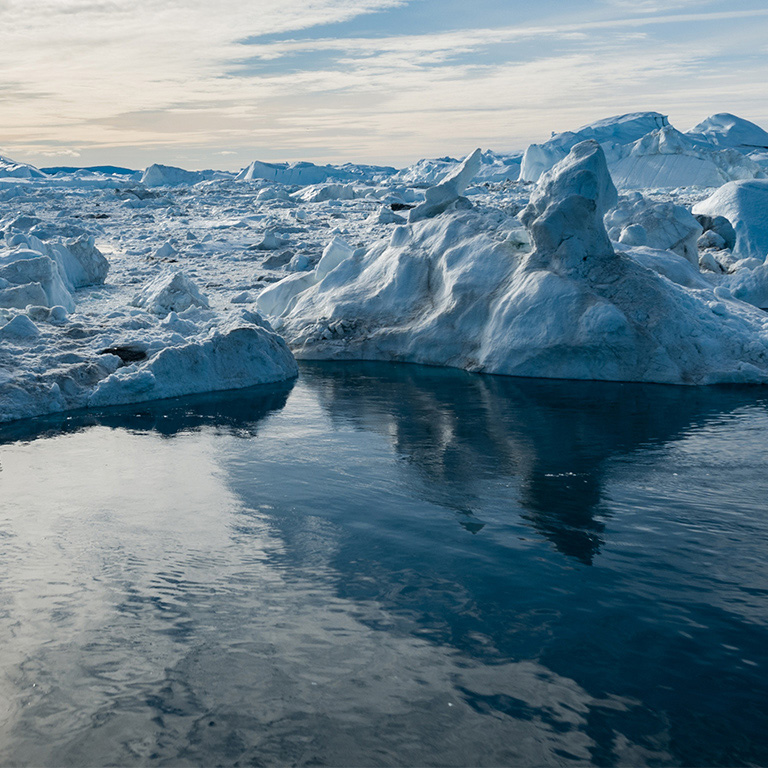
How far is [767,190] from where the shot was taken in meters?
21.7

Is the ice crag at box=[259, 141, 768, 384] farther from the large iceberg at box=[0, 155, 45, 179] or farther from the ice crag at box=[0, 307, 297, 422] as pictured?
the large iceberg at box=[0, 155, 45, 179]

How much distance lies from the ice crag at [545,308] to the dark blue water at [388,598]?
3010mm

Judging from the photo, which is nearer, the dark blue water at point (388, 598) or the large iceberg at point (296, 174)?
the dark blue water at point (388, 598)

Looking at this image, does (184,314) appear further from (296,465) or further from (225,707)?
(225,707)

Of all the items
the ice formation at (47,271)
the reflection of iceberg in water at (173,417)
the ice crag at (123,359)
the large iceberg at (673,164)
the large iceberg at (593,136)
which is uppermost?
the large iceberg at (593,136)

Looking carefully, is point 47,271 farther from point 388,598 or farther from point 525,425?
point 388,598

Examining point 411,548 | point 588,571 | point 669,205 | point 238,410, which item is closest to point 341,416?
point 238,410

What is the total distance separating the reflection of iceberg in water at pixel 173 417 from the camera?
963 centimetres

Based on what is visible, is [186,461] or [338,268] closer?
[186,461]

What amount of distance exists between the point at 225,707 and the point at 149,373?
7950 millimetres

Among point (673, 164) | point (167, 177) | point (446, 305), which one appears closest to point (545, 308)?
point (446, 305)

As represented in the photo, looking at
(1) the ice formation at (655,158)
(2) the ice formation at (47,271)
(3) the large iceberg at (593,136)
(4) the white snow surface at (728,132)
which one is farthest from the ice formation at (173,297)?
(4) the white snow surface at (728,132)

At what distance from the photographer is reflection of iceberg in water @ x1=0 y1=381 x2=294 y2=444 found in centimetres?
963

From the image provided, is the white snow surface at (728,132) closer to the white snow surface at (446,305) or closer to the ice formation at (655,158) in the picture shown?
the ice formation at (655,158)
